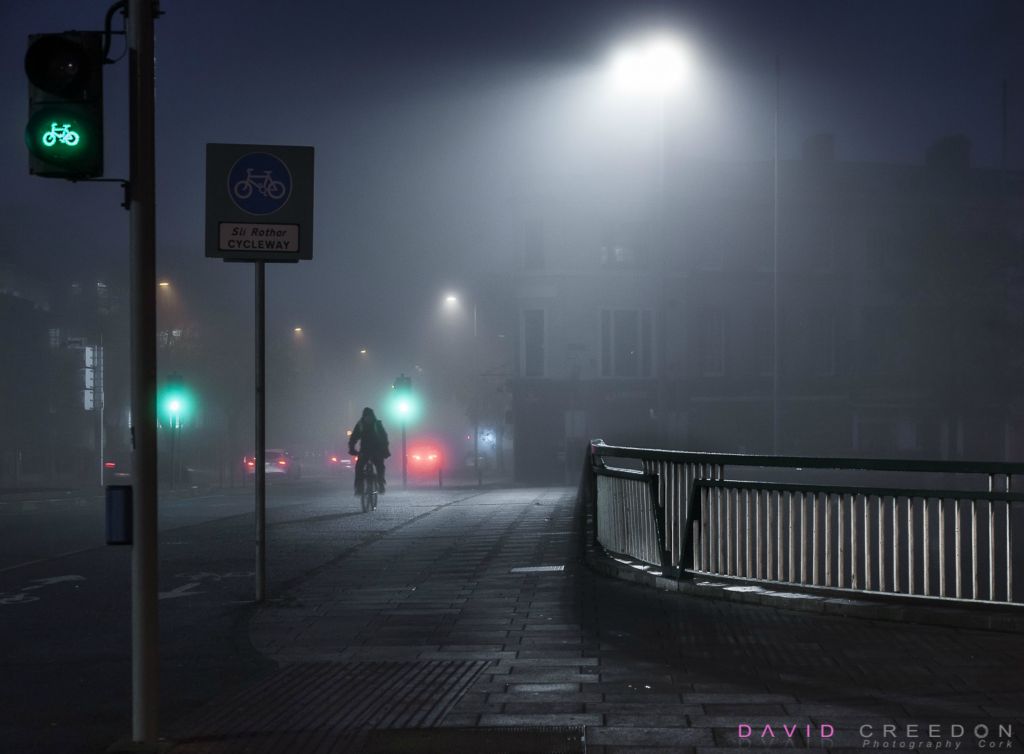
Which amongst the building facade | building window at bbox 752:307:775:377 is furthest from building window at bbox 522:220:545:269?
building window at bbox 752:307:775:377

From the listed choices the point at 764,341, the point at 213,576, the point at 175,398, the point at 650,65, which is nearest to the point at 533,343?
the point at 764,341

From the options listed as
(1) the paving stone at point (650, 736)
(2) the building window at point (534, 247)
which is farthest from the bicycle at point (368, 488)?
(2) the building window at point (534, 247)

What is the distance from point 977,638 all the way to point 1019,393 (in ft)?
182

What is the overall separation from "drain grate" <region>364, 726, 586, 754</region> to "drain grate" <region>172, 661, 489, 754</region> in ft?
0.46

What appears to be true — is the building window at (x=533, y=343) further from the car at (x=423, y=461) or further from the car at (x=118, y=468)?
the car at (x=118, y=468)

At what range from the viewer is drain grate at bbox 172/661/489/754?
228 inches

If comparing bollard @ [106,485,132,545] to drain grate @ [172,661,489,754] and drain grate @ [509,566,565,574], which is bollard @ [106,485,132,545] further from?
drain grate @ [509,566,565,574]

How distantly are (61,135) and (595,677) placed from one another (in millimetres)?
3810

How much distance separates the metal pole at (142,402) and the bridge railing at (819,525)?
16.7 feet

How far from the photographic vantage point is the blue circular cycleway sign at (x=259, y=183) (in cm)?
1038

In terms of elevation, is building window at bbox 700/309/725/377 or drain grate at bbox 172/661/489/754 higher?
building window at bbox 700/309/725/377

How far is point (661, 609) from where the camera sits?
31.1ft

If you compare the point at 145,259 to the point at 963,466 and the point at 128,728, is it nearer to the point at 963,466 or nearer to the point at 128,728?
the point at 128,728

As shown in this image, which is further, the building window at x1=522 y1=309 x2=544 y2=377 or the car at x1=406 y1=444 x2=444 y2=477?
the car at x1=406 y1=444 x2=444 y2=477
